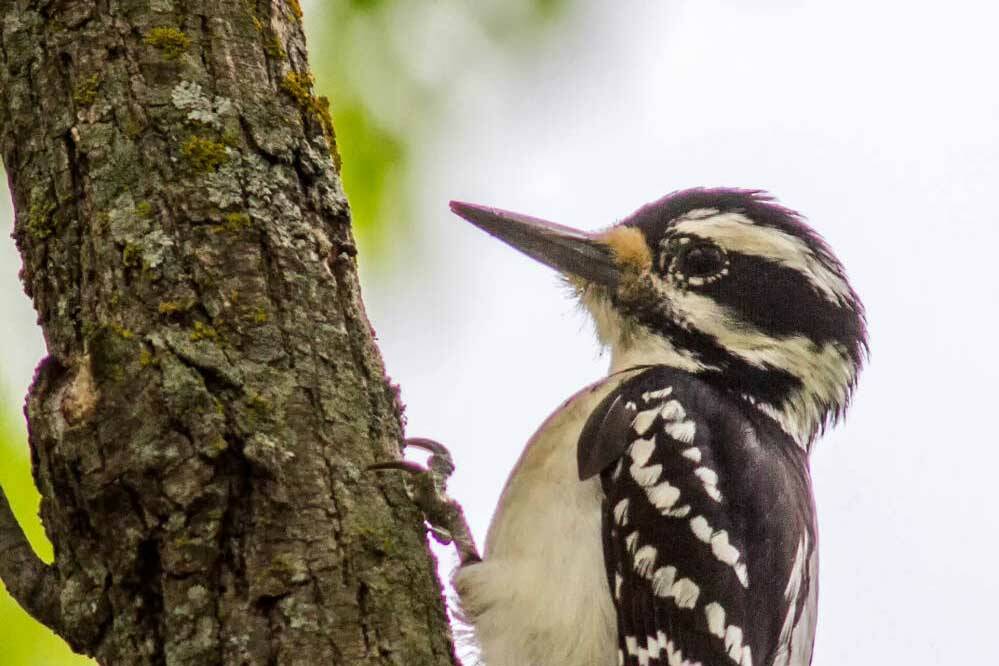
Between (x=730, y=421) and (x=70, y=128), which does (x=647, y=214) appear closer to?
(x=730, y=421)

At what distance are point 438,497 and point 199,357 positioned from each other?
0.68 m

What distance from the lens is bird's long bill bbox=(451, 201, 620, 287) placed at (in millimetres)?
3496

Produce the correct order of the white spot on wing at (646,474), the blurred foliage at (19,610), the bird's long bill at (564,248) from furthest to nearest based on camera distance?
the bird's long bill at (564,248) → the blurred foliage at (19,610) → the white spot on wing at (646,474)

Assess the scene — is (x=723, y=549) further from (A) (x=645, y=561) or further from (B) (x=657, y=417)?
(B) (x=657, y=417)

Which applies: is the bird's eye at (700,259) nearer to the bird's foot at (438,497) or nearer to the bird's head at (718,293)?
the bird's head at (718,293)

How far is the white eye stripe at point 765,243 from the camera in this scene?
355 centimetres

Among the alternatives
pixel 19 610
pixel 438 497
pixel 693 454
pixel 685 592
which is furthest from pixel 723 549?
pixel 19 610

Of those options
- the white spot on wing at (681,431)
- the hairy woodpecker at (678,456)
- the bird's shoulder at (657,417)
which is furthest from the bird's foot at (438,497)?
the white spot on wing at (681,431)

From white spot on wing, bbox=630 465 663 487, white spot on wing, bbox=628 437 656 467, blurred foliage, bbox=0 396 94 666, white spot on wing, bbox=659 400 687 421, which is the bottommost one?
blurred foliage, bbox=0 396 94 666

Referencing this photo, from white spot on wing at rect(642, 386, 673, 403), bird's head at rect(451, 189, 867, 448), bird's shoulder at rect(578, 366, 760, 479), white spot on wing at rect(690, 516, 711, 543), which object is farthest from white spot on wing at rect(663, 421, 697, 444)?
bird's head at rect(451, 189, 867, 448)

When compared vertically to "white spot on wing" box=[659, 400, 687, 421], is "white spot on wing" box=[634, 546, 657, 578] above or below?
below

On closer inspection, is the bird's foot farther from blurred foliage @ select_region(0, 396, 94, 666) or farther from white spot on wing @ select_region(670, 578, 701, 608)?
blurred foliage @ select_region(0, 396, 94, 666)

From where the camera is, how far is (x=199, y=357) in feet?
6.94

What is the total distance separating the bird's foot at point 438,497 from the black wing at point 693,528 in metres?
0.34
